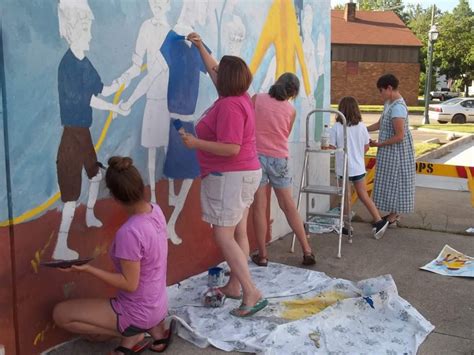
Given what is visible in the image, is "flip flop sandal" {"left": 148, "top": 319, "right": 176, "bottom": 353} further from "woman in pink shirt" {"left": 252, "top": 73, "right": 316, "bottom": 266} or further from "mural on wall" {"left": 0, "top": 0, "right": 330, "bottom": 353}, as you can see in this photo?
"woman in pink shirt" {"left": 252, "top": 73, "right": 316, "bottom": 266}

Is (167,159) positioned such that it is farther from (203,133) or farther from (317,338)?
(317,338)

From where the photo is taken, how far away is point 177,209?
14.8 ft

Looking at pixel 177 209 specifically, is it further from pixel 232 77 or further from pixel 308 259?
pixel 308 259

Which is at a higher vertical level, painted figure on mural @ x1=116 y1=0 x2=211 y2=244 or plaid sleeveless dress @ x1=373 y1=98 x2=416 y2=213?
painted figure on mural @ x1=116 y1=0 x2=211 y2=244

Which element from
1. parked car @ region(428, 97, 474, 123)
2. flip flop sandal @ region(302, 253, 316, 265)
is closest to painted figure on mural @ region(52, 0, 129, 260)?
flip flop sandal @ region(302, 253, 316, 265)

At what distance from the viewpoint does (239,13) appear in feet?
16.6

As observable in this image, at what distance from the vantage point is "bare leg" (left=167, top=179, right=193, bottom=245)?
4446mm

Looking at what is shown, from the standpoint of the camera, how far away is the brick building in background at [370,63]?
4581 cm

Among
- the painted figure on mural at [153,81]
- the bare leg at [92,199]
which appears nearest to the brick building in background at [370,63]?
the painted figure on mural at [153,81]

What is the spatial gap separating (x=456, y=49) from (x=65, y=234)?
59.1 meters

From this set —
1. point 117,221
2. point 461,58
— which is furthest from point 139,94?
point 461,58

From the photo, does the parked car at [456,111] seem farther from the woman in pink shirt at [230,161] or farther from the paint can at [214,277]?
the woman in pink shirt at [230,161]

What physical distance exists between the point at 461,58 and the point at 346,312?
2273 inches

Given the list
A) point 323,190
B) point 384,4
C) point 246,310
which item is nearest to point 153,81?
point 246,310
